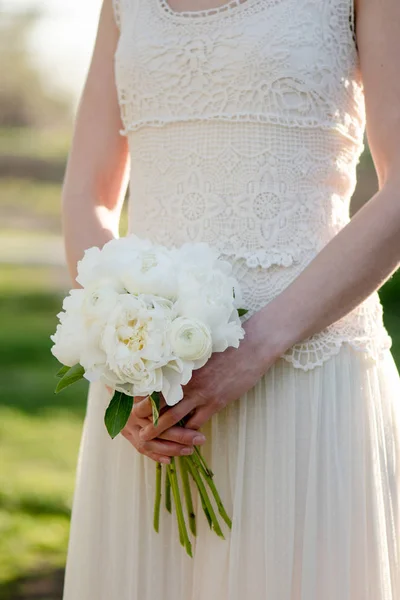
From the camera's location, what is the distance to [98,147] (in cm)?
218

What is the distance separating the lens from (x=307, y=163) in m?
1.92

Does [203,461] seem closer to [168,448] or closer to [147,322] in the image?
[168,448]

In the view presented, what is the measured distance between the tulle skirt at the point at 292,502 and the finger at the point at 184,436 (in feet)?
0.43

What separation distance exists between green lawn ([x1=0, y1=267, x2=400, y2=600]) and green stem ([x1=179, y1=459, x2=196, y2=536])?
2104 mm

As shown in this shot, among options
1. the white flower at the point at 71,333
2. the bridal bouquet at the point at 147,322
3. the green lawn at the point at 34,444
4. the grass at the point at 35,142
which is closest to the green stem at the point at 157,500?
the bridal bouquet at the point at 147,322

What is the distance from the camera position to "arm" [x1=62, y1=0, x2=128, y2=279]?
2.16 m

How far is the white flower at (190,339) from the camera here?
1.61 meters

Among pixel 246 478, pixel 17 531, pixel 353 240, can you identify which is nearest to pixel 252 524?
pixel 246 478

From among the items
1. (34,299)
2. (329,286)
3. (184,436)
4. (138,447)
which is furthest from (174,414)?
(34,299)

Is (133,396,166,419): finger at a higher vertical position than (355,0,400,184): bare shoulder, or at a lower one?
lower

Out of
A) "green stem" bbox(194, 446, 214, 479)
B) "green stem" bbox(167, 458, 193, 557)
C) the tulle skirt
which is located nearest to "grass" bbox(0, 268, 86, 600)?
the tulle skirt

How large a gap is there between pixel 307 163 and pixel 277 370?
0.48 m

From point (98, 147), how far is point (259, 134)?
482 mm

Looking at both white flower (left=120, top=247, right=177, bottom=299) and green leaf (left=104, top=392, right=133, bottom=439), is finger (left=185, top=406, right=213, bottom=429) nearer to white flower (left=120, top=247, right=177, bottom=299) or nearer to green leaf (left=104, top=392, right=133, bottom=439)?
green leaf (left=104, top=392, right=133, bottom=439)
